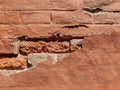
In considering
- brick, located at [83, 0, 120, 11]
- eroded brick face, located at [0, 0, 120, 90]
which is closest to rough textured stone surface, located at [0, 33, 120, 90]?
eroded brick face, located at [0, 0, 120, 90]

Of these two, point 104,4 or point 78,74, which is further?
point 104,4

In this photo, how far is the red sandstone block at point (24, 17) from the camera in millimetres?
2061

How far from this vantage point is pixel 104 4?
82.8 inches

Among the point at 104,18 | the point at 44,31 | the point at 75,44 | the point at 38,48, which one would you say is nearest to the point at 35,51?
the point at 38,48

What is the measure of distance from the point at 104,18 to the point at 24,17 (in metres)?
0.47

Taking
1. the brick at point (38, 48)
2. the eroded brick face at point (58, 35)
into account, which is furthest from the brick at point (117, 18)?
the brick at point (38, 48)

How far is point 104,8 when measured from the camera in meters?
2.10

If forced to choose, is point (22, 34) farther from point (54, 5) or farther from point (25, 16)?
point (54, 5)

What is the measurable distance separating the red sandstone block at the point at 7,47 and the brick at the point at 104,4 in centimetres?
49

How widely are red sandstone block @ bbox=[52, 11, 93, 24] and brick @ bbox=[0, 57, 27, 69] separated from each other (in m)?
0.30

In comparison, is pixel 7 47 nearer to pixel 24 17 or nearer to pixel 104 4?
pixel 24 17

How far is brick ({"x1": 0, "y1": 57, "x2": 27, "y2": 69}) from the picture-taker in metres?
2.04

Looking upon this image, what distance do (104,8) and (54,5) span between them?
0.30m

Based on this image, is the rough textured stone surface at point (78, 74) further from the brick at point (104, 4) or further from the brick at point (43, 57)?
the brick at point (104, 4)
